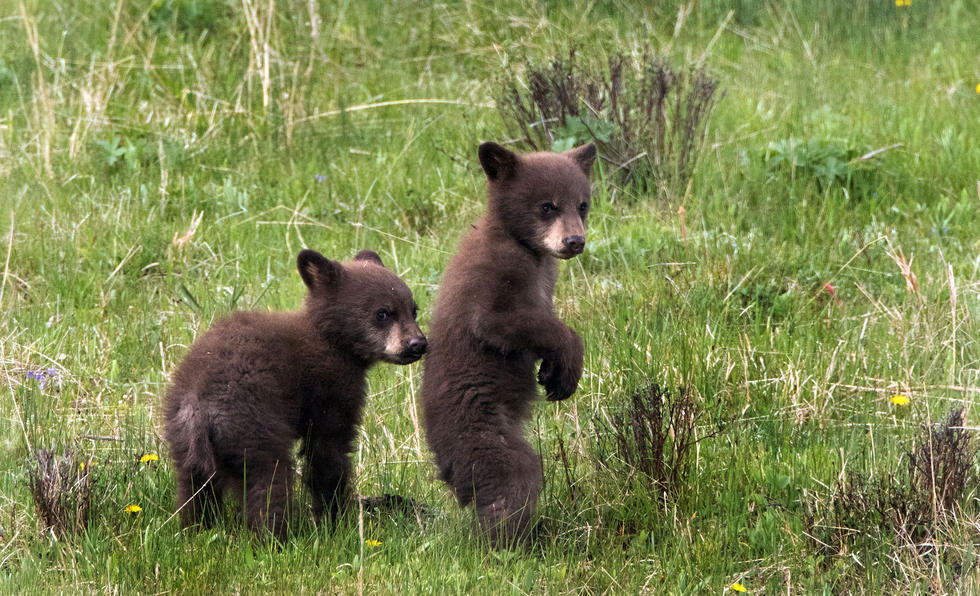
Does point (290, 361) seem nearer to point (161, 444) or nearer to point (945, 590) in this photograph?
point (161, 444)

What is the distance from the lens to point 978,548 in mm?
4219

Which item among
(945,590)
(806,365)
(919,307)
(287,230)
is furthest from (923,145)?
(945,590)

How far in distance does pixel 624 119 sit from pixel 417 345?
153 inches

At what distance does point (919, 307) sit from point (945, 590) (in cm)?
264

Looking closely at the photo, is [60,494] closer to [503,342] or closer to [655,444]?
[503,342]

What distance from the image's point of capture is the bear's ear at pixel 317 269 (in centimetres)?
471

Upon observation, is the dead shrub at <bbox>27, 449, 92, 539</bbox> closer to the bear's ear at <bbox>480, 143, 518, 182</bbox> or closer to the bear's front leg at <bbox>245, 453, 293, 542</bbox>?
the bear's front leg at <bbox>245, 453, 293, 542</bbox>

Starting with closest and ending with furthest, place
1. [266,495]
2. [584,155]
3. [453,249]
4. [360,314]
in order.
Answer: [266,495] → [360,314] → [584,155] → [453,249]

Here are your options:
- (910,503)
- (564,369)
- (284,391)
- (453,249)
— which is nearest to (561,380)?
(564,369)

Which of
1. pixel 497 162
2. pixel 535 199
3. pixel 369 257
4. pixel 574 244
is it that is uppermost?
pixel 497 162

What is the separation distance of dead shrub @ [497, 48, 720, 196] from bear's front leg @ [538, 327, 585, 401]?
3424mm

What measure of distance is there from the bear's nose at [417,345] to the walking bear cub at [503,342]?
81 millimetres

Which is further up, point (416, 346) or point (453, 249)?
point (416, 346)

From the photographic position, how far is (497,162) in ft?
16.0
